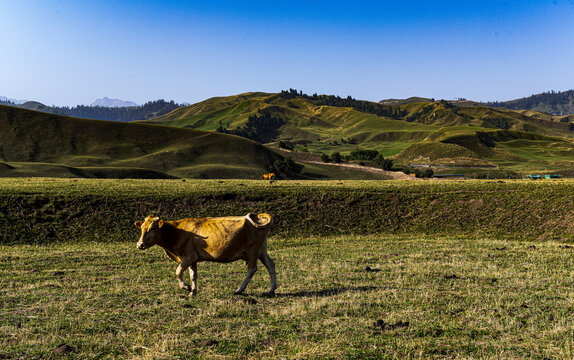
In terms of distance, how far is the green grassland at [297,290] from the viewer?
8.83 m

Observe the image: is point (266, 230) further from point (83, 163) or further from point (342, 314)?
point (83, 163)

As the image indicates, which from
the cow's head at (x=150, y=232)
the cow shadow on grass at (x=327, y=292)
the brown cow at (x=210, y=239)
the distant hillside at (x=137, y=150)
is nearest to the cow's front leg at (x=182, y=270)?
the brown cow at (x=210, y=239)

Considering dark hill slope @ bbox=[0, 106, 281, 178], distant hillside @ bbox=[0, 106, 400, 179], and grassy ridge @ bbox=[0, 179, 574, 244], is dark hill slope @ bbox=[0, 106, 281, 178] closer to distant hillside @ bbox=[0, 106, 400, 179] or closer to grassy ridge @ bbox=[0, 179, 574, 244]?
distant hillside @ bbox=[0, 106, 400, 179]

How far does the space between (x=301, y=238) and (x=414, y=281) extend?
55.5 feet

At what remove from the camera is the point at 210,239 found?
1322cm

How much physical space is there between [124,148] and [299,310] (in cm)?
11962

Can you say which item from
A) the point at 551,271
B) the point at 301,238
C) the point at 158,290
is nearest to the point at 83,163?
the point at 301,238

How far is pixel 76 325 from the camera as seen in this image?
396 inches

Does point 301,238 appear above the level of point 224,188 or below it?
below

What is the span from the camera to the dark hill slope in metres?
98.8

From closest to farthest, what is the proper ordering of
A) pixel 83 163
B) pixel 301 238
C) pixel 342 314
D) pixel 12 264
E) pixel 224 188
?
1. pixel 342 314
2. pixel 12 264
3. pixel 301 238
4. pixel 224 188
5. pixel 83 163

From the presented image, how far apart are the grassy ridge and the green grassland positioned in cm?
21

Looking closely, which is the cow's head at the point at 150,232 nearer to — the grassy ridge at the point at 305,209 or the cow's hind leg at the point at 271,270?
the cow's hind leg at the point at 271,270

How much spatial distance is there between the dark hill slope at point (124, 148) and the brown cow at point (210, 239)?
248 ft
